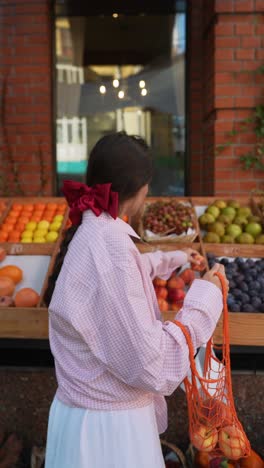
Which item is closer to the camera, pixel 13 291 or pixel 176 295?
pixel 176 295

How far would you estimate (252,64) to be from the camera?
4844mm

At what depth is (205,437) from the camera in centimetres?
179

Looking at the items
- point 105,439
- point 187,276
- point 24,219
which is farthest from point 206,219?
point 105,439

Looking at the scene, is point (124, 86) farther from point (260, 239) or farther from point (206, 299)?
point (206, 299)

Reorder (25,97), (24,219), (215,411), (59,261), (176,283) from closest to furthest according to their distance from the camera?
(215,411)
(59,261)
(176,283)
(24,219)
(25,97)

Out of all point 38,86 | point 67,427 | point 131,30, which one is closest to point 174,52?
point 131,30

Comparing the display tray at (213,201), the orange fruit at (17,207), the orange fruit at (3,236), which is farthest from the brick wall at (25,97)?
the display tray at (213,201)

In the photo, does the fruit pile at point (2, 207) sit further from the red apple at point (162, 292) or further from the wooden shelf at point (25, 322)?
the red apple at point (162, 292)

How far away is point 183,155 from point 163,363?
5.03 metres

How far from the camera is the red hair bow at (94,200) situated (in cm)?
151

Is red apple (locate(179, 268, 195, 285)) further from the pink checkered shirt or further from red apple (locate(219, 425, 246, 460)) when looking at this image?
the pink checkered shirt

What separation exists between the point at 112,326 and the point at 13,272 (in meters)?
1.87

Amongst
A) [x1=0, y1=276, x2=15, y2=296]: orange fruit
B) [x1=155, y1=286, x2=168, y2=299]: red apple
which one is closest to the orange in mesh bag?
[x1=155, y1=286, x2=168, y2=299]: red apple

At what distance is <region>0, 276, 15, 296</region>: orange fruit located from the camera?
2936mm
